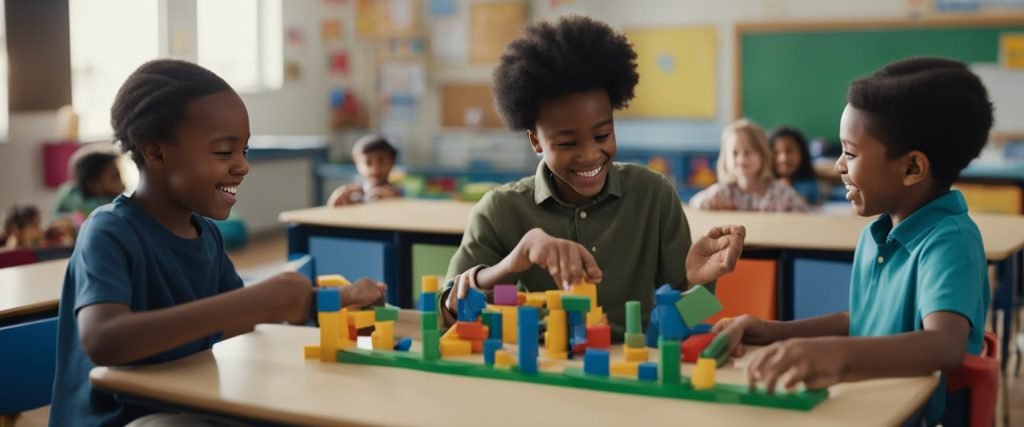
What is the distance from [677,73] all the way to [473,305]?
597 centimetres

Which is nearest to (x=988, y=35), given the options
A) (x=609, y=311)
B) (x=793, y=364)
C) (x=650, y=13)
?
(x=650, y=13)

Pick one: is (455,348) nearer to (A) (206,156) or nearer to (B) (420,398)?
(B) (420,398)

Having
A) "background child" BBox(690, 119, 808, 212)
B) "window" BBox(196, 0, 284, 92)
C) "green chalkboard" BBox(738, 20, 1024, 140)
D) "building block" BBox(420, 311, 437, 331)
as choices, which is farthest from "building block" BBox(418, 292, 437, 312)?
"window" BBox(196, 0, 284, 92)

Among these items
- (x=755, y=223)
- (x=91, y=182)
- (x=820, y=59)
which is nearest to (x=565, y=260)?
(x=755, y=223)

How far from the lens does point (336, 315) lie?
171cm

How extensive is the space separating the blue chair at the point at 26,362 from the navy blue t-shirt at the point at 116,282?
0.81ft

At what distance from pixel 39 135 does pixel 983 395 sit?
6084mm

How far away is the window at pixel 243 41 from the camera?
7859mm

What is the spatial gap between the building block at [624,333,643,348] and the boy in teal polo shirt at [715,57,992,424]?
0.14m

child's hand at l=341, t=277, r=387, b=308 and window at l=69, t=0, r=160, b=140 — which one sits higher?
window at l=69, t=0, r=160, b=140

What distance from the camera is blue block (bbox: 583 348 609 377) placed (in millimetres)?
1537

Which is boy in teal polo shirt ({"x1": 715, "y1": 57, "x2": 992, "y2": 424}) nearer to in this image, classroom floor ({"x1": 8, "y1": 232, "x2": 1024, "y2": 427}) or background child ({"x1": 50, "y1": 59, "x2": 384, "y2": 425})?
background child ({"x1": 50, "y1": 59, "x2": 384, "y2": 425})

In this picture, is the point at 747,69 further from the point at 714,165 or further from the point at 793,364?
the point at 793,364

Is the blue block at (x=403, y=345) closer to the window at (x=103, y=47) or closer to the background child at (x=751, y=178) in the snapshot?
the background child at (x=751, y=178)
